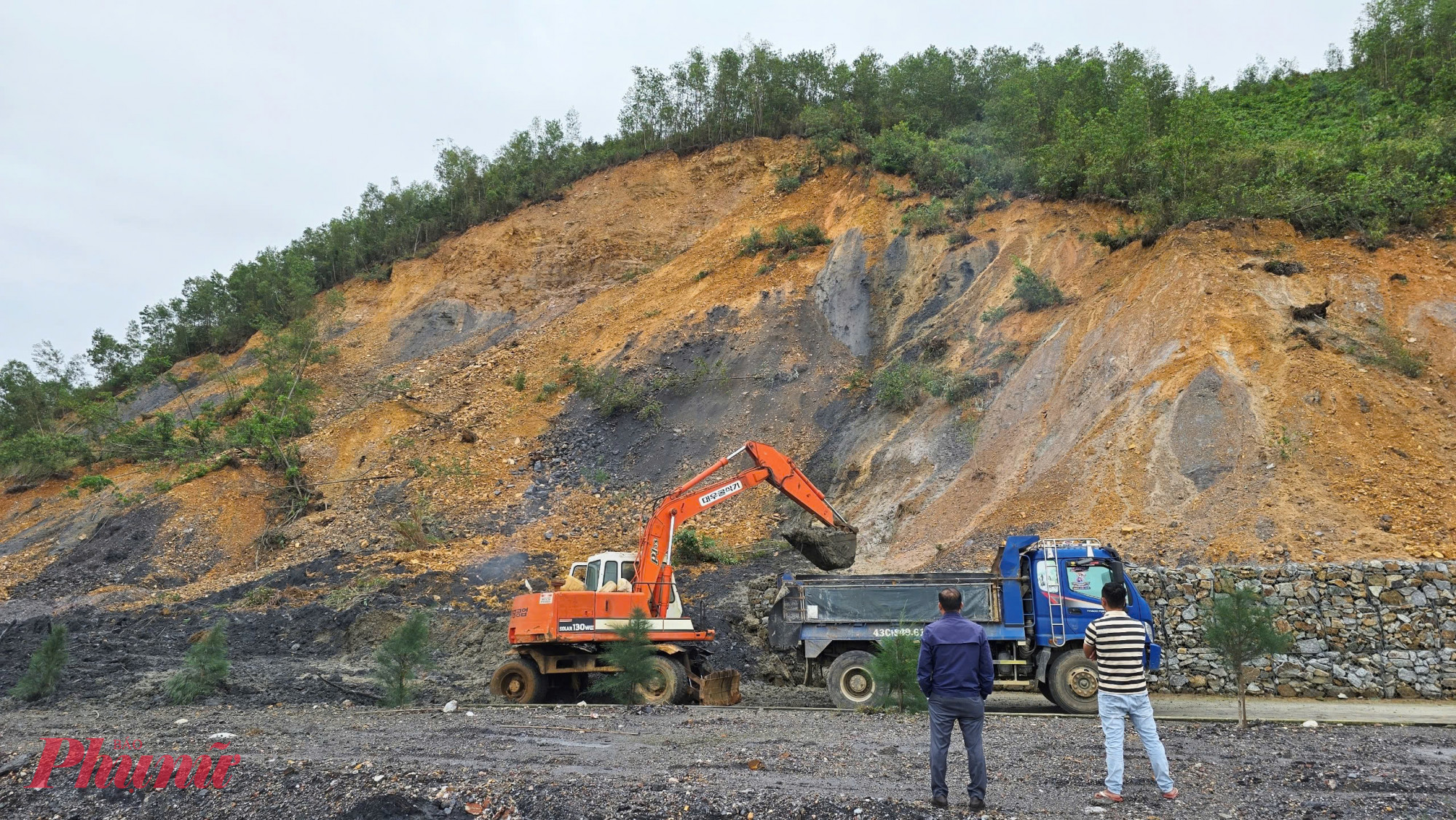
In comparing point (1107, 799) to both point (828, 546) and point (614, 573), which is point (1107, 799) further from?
point (828, 546)

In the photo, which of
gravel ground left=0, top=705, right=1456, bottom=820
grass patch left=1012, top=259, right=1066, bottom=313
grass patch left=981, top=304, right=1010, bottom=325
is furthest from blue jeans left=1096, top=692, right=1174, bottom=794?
grass patch left=981, top=304, right=1010, bottom=325

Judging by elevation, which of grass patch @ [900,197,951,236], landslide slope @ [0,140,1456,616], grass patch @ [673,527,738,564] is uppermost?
grass patch @ [900,197,951,236]

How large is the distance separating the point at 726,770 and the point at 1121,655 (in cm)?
319

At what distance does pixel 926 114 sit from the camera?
118 ft

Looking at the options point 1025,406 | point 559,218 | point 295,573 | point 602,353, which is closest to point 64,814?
point 295,573

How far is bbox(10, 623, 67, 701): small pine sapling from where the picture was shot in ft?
43.6

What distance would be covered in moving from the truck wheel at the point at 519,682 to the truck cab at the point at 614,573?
1.47m

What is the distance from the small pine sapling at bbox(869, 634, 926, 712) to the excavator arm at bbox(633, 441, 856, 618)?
3.83 m

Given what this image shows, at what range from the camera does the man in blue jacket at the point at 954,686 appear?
5703mm

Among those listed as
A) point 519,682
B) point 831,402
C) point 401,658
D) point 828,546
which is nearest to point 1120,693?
point 401,658

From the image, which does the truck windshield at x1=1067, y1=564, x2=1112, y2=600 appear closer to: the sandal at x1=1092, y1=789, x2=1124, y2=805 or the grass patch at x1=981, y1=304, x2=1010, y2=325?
the sandal at x1=1092, y1=789, x2=1124, y2=805

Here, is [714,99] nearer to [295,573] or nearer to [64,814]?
[295,573]

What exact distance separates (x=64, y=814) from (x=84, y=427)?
121ft

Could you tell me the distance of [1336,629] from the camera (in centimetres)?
1258
